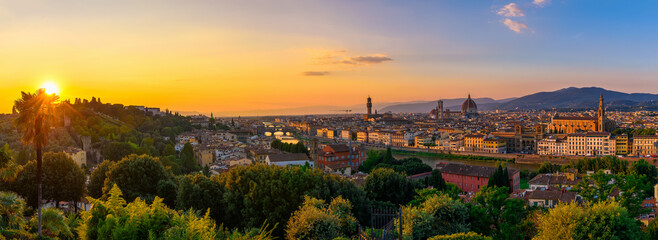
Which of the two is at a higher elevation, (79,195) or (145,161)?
(145,161)

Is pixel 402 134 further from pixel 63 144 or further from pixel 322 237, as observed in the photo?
pixel 322 237

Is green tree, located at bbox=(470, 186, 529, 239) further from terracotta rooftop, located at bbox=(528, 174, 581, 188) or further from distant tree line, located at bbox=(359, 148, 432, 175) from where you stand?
distant tree line, located at bbox=(359, 148, 432, 175)

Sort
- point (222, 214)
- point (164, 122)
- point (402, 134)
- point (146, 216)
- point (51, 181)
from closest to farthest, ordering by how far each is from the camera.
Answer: point (146, 216) → point (222, 214) → point (51, 181) → point (164, 122) → point (402, 134)

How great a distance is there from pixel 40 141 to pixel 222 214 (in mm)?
4287

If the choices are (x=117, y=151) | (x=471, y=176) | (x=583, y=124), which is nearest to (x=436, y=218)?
(x=471, y=176)

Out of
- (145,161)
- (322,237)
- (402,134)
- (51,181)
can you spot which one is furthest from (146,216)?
(402,134)

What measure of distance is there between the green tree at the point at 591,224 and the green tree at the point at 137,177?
853cm

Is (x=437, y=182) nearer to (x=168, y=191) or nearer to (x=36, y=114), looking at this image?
(x=168, y=191)

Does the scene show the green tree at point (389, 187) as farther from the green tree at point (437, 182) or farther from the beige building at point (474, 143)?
the beige building at point (474, 143)

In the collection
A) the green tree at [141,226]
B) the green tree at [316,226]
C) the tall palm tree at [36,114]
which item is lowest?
the green tree at [316,226]

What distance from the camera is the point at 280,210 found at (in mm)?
9156

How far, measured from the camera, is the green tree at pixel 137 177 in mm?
10945

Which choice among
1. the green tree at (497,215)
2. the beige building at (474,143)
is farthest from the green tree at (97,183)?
the beige building at (474,143)

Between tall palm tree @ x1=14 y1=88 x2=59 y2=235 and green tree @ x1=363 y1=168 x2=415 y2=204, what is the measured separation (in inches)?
310
